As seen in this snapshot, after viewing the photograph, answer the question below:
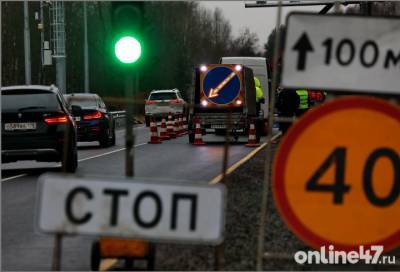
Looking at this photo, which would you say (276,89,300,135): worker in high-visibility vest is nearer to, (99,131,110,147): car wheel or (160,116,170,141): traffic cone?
(99,131,110,147): car wheel

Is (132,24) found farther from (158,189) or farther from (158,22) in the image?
(158,22)

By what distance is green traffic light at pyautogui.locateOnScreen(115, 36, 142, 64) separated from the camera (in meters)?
7.01

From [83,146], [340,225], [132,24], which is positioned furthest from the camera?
[83,146]

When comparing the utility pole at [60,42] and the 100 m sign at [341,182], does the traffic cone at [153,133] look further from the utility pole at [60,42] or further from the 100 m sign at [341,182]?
the 100 m sign at [341,182]

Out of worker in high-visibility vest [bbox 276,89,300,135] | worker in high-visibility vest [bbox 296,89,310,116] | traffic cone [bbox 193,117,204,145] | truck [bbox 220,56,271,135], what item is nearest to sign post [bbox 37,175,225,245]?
worker in high-visibility vest [bbox 276,89,300,135]

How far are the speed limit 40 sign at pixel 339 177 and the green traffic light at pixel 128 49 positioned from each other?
2.12 meters

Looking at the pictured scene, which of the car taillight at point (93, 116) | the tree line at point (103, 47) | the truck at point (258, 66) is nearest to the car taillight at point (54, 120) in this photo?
the car taillight at point (93, 116)

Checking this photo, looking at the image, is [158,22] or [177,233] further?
[158,22]

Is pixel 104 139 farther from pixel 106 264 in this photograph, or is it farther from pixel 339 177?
pixel 339 177

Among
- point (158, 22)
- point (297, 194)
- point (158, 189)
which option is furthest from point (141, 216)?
point (158, 22)

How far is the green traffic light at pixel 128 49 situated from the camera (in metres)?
7.01

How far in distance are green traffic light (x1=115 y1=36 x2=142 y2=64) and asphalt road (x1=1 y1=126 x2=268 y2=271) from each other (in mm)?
980

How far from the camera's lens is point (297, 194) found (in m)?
5.21

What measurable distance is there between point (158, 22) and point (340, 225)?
88871 mm
